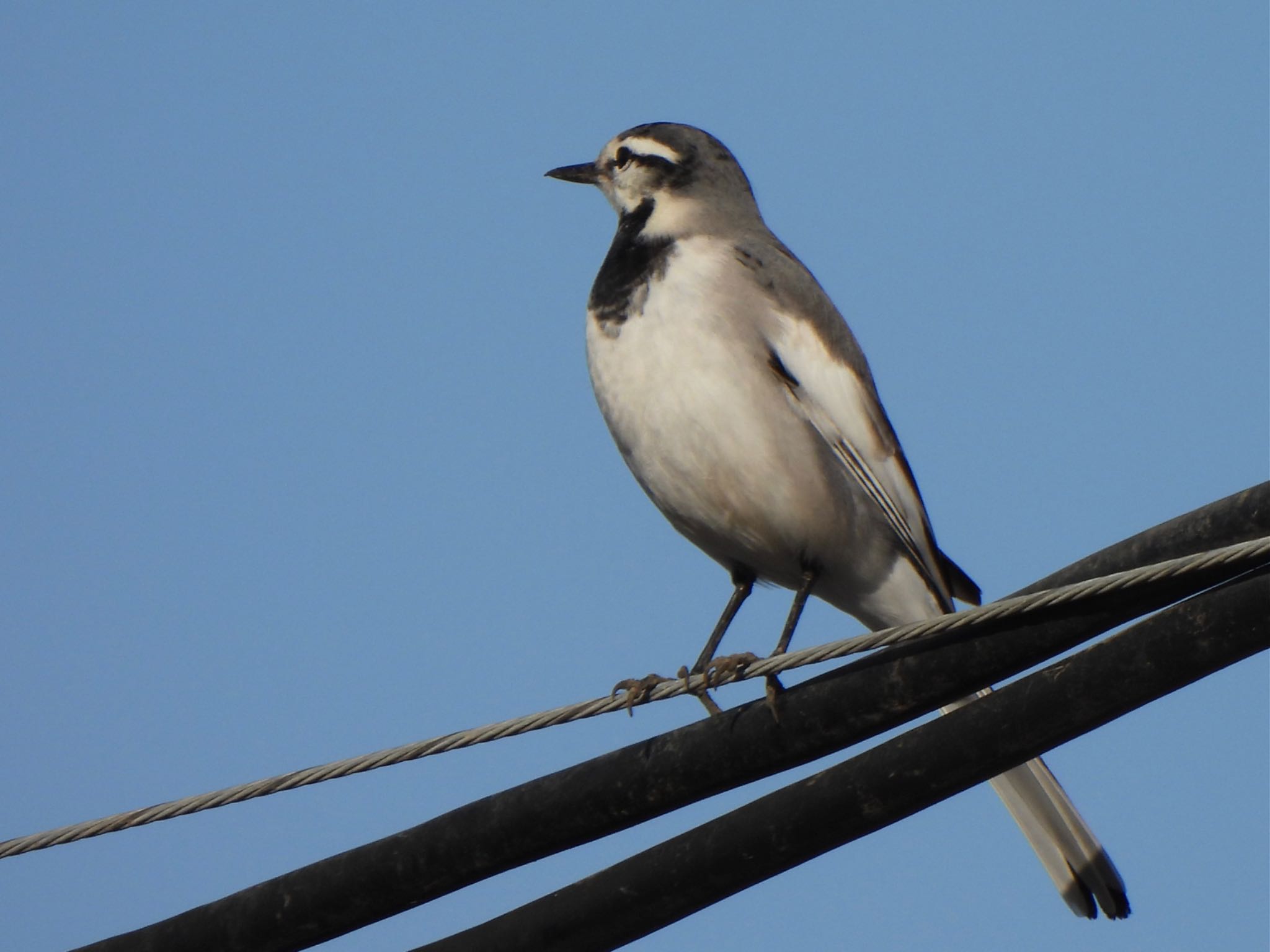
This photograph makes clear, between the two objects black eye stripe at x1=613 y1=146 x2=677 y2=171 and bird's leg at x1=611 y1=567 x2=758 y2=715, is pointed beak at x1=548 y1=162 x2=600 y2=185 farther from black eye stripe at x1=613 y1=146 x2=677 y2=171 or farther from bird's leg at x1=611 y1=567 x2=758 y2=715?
bird's leg at x1=611 y1=567 x2=758 y2=715

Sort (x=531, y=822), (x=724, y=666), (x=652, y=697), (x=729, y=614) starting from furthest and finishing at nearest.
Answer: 1. (x=729, y=614)
2. (x=724, y=666)
3. (x=652, y=697)
4. (x=531, y=822)

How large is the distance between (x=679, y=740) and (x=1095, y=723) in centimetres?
93

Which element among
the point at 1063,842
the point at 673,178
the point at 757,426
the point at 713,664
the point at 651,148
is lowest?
the point at 1063,842

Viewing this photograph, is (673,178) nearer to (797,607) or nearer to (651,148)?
(651,148)

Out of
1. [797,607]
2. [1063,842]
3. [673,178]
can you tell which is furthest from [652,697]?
[673,178]

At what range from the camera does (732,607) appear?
6.14 meters

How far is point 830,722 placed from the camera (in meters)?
3.46

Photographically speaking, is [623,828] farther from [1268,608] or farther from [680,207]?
[680,207]

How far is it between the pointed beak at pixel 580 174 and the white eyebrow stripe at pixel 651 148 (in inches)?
7.4

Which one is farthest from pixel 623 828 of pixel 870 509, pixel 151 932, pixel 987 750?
pixel 870 509

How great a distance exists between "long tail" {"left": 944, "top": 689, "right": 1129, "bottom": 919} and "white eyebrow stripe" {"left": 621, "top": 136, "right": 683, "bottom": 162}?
332 centimetres

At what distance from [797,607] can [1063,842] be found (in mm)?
1673

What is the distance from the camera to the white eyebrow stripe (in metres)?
6.83

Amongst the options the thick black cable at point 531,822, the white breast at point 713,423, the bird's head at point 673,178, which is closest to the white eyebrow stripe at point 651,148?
the bird's head at point 673,178
